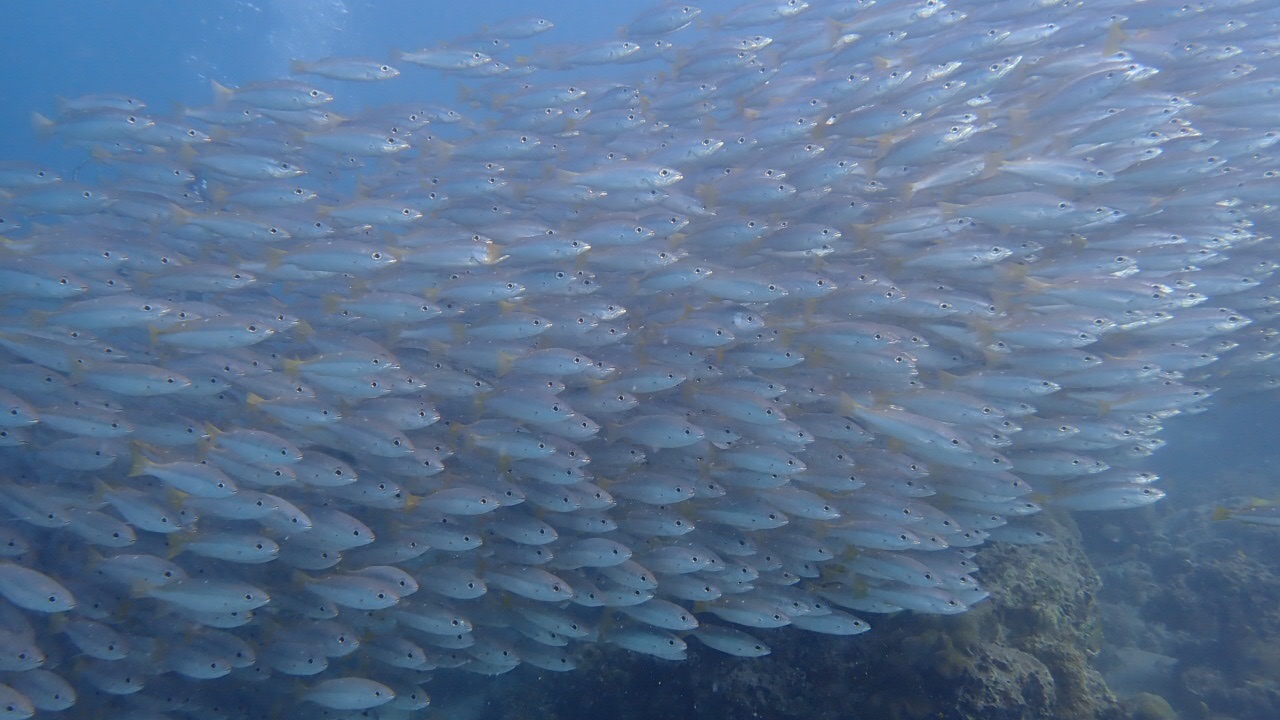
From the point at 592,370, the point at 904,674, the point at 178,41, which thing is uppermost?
the point at 178,41

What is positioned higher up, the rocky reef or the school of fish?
the school of fish

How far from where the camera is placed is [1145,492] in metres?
5.95

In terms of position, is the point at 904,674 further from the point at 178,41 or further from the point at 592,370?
the point at 178,41

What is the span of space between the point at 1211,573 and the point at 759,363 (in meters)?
8.66

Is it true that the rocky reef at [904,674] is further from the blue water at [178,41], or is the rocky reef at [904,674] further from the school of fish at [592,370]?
the blue water at [178,41]

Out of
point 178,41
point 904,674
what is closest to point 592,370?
point 904,674

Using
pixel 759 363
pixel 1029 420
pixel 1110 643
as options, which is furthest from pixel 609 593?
pixel 1110 643

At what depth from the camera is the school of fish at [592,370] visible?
5.03m

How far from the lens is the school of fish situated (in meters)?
5.03

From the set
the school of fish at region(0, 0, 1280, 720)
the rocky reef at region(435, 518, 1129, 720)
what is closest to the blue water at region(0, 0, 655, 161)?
the school of fish at region(0, 0, 1280, 720)

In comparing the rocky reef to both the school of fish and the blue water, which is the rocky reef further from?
the blue water

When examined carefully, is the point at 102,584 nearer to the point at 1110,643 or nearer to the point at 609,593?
the point at 609,593

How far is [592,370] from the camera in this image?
18.3 feet

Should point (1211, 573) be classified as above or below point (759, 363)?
below
